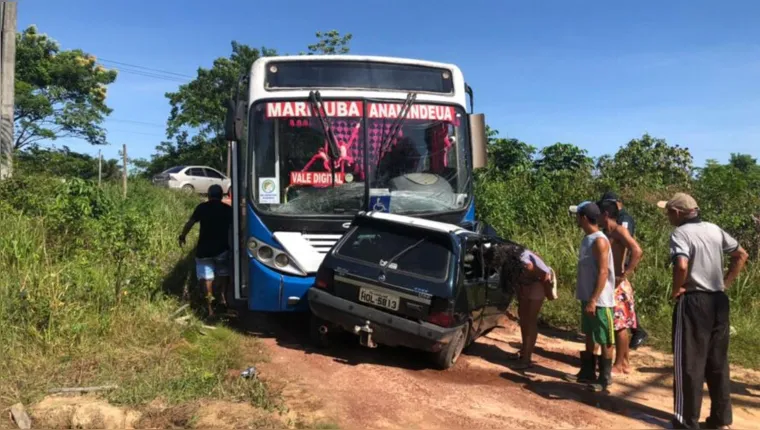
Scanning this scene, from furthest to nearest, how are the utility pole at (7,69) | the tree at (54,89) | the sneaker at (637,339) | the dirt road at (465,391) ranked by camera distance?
the tree at (54,89) < the utility pole at (7,69) < the sneaker at (637,339) < the dirt road at (465,391)

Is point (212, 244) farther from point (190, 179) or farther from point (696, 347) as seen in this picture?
point (190, 179)

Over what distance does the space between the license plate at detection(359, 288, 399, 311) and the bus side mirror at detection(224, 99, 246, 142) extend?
208 centimetres

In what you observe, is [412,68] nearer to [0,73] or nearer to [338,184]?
[338,184]

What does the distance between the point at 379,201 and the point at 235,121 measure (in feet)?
5.69

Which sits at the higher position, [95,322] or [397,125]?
[397,125]

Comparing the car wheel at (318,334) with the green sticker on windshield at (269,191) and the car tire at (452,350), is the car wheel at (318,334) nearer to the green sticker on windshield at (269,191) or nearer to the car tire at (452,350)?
the car tire at (452,350)

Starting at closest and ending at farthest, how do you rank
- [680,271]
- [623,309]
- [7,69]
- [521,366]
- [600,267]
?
[680,271]
[600,267]
[623,309]
[521,366]
[7,69]

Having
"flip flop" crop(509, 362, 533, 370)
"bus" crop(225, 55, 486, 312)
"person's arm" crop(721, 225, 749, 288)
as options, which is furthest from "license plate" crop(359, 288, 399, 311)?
"person's arm" crop(721, 225, 749, 288)

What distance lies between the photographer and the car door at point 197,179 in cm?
2581

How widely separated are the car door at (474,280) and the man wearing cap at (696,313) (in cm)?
185

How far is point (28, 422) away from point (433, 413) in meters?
2.89

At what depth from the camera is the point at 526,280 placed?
611 centimetres

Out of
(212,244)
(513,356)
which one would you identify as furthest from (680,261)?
(212,244)

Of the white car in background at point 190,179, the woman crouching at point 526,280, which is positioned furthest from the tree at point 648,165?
the white car in background at point 190,179
